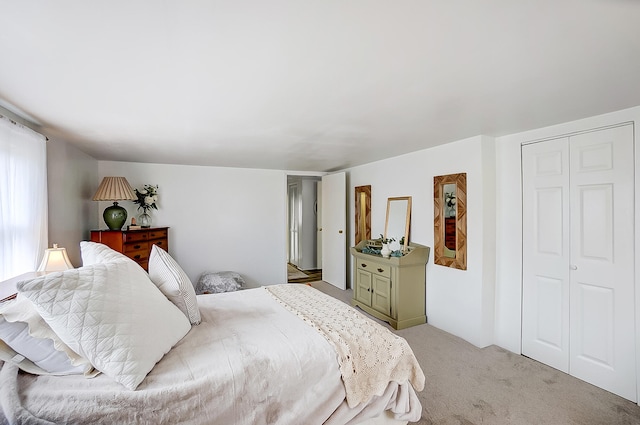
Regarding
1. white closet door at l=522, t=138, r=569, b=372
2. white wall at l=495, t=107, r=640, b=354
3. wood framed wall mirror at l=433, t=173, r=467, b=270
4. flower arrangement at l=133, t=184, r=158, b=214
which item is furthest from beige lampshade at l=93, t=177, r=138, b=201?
white closet door at l=522, t=138, r=569, b=372

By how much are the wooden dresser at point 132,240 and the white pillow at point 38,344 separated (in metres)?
2.54

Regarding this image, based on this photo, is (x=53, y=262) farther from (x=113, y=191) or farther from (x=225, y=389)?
(x=225, y=389)

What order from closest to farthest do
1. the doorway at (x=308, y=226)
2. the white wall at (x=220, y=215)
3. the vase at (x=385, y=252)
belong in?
the vase at (x=385, y=252)
the white wall at (x=220, y=215)
the doorway at (x=308, y=226)

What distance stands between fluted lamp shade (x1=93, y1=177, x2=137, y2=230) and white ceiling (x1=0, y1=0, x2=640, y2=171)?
108cm

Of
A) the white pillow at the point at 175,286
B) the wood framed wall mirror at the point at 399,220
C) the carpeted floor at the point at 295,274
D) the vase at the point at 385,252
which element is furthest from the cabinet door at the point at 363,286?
the white pillow at the point at 175,286

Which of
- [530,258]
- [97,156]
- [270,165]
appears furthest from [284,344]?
[97,156]

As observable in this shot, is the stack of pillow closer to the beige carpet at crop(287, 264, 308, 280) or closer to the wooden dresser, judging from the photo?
the wooden dresser

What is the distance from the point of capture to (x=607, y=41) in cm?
124

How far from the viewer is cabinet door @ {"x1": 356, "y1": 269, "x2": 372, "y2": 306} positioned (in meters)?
3.93

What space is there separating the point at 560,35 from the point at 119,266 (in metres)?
2.32

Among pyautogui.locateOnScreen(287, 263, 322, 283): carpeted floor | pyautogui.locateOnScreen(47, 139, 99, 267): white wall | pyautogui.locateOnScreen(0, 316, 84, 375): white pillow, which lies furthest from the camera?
pyautogui.locateOnScreen(287, 263, 322, 283): carpeted floor

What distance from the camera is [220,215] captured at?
4965mm

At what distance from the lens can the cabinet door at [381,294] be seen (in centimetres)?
356

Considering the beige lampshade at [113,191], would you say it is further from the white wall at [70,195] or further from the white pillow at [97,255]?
the white pillow at [97,255]
